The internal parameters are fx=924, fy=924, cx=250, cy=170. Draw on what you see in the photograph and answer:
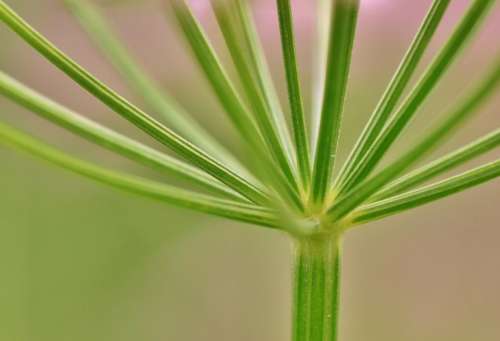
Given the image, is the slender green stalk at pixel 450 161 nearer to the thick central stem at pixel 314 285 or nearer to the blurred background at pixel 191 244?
the thick central stem at pixel 314 285

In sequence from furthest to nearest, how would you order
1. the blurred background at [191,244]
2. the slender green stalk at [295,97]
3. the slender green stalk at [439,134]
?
1. the blurred background at [191,244]
2. the slender green stalk at [295,97]
3. the slender green stalk at [439,134]

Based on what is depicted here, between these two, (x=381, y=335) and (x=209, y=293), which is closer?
(x=381, y=335)

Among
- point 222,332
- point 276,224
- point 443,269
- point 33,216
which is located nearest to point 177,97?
point 33,216

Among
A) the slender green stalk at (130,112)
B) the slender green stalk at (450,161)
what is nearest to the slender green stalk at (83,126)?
the slender green stalk at (130,112)

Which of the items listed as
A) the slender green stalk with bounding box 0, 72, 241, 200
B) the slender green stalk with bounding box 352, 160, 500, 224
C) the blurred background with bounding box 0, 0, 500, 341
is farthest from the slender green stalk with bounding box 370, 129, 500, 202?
the blurred background with bounding box 0, 0, 500, 341

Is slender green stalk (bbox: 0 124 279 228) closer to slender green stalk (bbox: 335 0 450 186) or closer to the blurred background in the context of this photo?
slender green stalk (bbox: 335 0 450 186)

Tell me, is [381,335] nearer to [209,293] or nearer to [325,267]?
[209,293]

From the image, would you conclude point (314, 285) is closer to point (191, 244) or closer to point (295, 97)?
point (295, 97)
